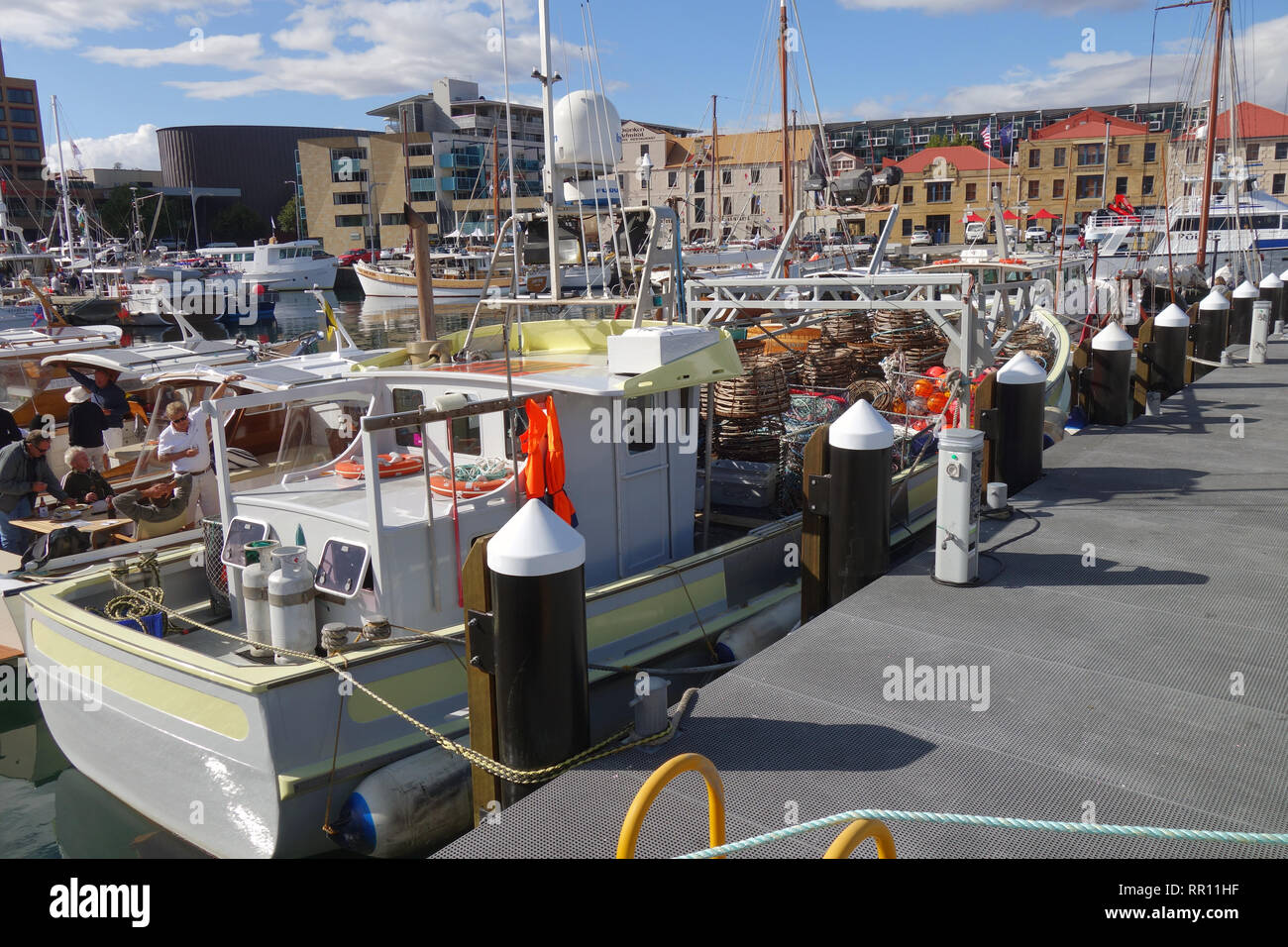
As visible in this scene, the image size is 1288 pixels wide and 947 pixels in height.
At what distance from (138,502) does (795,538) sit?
6768 mm

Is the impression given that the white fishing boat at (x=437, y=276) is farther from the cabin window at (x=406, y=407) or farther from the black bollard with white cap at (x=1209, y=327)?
the cabin window at (x=406, y=407)

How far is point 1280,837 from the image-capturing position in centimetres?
374

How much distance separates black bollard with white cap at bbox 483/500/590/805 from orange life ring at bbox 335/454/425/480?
3182 millimetres

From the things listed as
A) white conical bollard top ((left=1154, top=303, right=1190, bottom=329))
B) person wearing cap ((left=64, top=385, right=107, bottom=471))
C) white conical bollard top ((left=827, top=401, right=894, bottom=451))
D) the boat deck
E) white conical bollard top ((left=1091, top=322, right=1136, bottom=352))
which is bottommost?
the boat deck

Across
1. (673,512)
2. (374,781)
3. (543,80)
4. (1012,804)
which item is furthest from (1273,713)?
(543,80)

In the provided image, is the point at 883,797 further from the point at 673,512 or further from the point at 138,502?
the point at 138,502

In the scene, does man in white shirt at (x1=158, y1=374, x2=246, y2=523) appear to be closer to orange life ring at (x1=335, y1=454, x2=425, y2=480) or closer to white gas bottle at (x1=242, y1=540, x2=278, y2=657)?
orange life ring at (x1=335, y1=454, x2=425, y2=480)

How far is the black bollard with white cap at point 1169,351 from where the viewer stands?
1592 cm

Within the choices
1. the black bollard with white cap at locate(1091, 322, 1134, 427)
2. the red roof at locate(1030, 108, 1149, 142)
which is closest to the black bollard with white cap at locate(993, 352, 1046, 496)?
the black bollard with white cap at locate(1091, 322, 1134, 427)

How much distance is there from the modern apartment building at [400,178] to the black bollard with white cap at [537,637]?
75154 millimetres

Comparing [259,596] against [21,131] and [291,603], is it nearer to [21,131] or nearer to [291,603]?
[291,603]

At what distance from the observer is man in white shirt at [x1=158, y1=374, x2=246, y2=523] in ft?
34.4

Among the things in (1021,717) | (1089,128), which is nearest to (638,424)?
(1021,717)

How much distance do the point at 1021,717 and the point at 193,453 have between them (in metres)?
8.76
